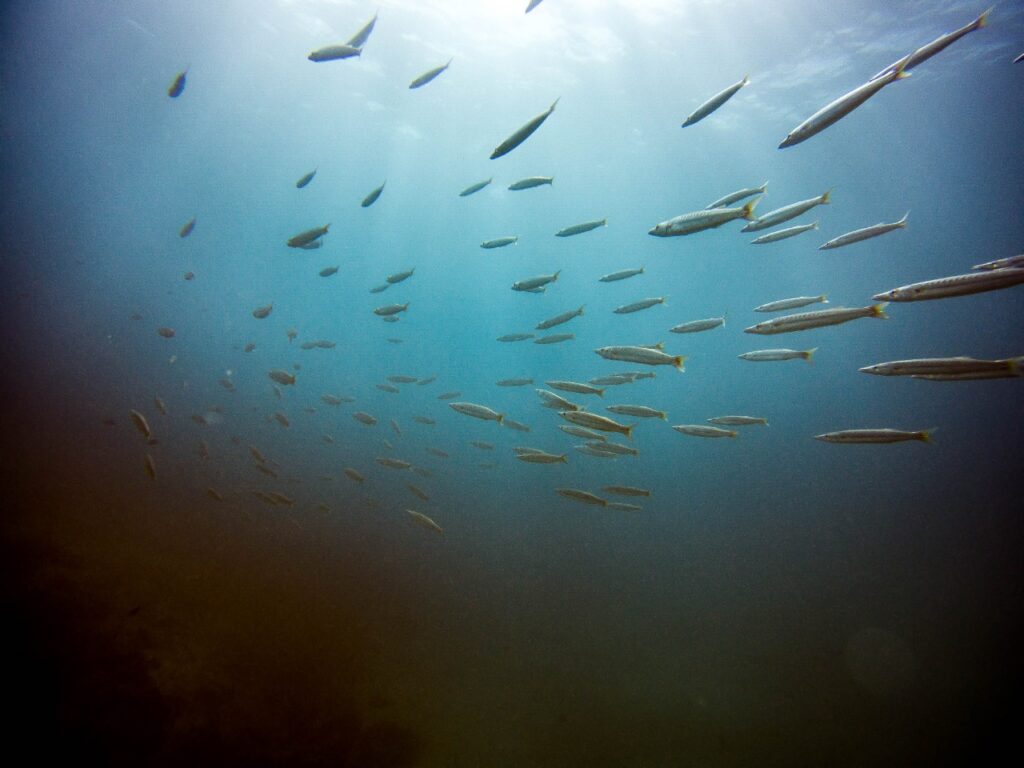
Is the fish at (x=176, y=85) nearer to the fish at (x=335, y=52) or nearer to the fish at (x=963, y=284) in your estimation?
the fish at (x=335, y=52)

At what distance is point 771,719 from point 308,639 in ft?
24.5

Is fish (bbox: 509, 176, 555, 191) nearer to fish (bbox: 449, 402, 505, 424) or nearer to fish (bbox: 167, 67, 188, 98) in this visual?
fish (bbox: 449, 402, 505, 424)

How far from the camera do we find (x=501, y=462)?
25344 mm

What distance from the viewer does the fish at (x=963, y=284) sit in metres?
2.61

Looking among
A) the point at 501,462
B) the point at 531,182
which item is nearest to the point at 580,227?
the point at 531,182

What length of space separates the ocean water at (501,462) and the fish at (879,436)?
205 inches

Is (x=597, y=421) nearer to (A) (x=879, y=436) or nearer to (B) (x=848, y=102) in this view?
(A) (x=879, y=436)

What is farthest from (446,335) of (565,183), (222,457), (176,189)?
(222,457)

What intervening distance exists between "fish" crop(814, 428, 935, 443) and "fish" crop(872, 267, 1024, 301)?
3.63 ft

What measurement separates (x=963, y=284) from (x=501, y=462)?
2345cm

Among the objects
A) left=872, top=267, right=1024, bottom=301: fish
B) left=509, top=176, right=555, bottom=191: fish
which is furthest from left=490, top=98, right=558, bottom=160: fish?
left=872, top=267, right=1024, bottom=301: fish

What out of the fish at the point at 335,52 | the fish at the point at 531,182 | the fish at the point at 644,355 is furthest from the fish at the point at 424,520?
the fish at the point at 335,52

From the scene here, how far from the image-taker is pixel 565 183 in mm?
36812

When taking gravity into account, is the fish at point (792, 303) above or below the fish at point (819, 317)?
above
